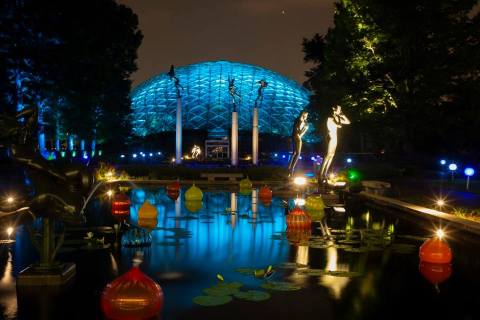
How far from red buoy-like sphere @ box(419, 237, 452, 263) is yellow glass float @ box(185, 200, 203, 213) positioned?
1139cm

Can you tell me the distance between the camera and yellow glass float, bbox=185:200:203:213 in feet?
75.0

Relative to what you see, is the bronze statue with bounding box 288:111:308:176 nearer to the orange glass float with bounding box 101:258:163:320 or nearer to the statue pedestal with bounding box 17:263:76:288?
the statue pedestal with bounding box 17:263:76:288

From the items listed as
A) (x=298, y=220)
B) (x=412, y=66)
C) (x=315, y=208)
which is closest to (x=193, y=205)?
(x=315, y=208)

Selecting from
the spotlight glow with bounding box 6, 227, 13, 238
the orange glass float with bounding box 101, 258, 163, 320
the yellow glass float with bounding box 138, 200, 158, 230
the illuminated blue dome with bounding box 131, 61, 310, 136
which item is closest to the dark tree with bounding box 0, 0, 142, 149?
the spotlight glow with bounding box 6, 227, 13, 238

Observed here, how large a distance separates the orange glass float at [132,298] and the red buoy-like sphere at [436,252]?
6.58m

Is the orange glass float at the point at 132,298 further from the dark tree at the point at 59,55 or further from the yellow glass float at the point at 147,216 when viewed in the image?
the dark tree at the point at 59,55

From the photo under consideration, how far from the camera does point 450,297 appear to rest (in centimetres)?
938

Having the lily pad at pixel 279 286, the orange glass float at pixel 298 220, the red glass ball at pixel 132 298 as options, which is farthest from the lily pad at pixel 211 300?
the orange glass float at pixel 298 220

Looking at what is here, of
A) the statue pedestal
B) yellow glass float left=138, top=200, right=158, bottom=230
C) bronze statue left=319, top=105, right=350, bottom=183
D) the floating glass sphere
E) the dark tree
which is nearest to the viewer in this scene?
the statue pedestal

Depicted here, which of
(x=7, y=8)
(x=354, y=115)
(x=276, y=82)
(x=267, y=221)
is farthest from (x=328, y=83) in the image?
(x=276, y=82)

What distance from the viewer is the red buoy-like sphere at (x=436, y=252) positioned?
12.0 metres

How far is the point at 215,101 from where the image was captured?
92.3 m

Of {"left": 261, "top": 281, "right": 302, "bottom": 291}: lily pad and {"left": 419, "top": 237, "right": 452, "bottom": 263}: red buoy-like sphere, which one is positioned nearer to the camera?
{"left": 261, "top": 281, "right": 302, "bottom": 291}: lily pad

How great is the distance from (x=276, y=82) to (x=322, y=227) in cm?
8554
